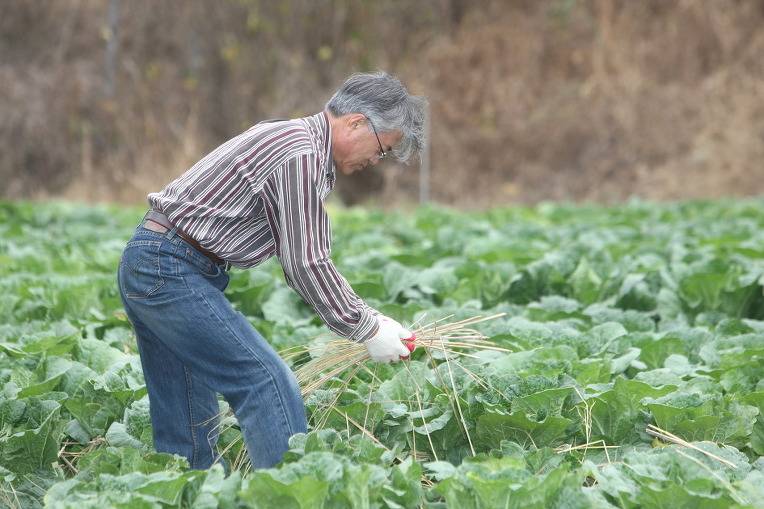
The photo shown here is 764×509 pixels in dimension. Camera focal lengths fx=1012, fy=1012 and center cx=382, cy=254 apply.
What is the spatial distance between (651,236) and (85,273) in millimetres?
5194

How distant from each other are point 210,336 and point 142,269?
0.33m

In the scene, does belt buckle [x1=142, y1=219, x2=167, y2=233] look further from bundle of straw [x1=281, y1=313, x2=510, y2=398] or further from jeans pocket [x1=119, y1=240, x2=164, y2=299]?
bundle of straw [x1=281, y1=313, x2=510, y2=398]

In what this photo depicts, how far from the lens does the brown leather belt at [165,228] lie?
339cm

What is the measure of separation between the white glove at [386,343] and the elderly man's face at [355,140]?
548 millimetres

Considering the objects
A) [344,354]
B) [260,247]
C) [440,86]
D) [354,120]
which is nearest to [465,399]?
[344,354]

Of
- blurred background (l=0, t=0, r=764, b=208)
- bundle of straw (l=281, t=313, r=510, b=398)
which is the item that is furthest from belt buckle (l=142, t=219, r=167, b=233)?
blurred background (l=0, t=0, r=764, b=208)

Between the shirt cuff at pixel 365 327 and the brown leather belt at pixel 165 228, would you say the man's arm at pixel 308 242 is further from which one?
the brown leather belt at pixel 165 228

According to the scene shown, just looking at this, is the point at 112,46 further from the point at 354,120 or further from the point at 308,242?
the point at 308,242

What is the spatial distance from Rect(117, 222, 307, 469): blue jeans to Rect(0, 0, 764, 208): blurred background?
16441mm

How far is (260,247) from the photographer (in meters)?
3.43

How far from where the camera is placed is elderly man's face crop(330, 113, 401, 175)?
3.43 m

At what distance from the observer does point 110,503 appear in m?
2.86

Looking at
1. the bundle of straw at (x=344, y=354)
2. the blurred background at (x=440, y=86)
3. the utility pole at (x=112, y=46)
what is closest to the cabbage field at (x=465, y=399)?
the bundle of straw at (x=344, y=354)

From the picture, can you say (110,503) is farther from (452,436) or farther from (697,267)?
(697,267)
